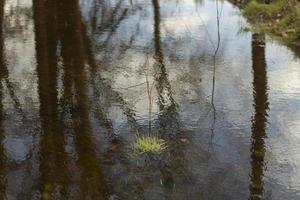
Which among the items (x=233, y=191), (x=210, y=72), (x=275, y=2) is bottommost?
(x=233, y=191)

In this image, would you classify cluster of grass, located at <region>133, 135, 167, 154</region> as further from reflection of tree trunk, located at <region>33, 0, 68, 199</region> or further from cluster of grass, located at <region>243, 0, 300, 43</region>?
cluster of grass, located at <region>243, 0, 300, 43</region>

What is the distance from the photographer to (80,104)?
617cm

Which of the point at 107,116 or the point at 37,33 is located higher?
the point at 37,33

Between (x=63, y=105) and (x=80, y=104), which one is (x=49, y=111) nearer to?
(x=63, y=105)

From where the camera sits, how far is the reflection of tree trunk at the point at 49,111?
462 cm

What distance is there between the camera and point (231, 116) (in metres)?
5.97

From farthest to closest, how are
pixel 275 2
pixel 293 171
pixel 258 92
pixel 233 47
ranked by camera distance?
pixel 275 2 → pixel 233 47 → pixel 258 92 → pixel 293 171

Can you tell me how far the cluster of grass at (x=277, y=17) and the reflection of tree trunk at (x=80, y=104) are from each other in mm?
3322

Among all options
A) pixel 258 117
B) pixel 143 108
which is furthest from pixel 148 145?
pixel 258 117

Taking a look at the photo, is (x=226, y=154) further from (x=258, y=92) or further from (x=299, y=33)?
(x=299, y=33)

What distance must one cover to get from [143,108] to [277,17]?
15.4 feet

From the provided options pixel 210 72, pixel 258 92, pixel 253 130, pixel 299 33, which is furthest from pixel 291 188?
pixel 299 33

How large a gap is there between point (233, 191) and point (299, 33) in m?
4.87

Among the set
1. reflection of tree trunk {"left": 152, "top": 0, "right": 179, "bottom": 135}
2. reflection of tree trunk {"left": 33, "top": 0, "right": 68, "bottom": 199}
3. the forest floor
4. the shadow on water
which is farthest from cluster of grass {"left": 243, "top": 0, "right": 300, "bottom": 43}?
reflection of tree trunk {"left": 33, "top": 0, "right": 68, "bottom": 199}
